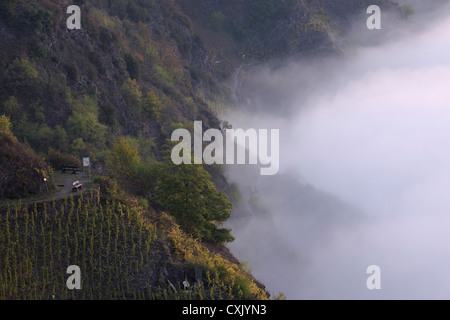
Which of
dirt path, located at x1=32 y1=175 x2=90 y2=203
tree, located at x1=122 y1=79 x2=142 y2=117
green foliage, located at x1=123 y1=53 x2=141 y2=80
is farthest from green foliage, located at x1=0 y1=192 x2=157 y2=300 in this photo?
green foliage, located at x1=123 y1=53 x2=141 y2=80

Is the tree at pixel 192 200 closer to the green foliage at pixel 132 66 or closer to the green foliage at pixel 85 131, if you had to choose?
the green foliage at pixel 85 131

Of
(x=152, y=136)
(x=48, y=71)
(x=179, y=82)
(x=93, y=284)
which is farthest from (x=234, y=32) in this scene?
(x=93, y=284)

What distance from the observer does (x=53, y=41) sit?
6300 centimetres

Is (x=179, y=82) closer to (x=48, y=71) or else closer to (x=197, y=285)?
(x=48, y=71)

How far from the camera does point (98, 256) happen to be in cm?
3469

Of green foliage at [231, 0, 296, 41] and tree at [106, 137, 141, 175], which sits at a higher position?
green foliage at [231, 0, 296, 41]

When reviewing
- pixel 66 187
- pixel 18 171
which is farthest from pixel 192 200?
pixel 18 171

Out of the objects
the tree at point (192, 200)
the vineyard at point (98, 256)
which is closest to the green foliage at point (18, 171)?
the vineyard at point (98, 256)

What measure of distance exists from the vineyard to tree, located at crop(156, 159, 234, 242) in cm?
565

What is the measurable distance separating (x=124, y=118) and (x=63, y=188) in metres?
27.7

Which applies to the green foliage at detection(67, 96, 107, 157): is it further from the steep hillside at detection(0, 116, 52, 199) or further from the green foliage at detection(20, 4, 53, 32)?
the steep hillside at detection(0, 116, 52, 199)

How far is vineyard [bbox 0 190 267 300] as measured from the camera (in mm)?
32375

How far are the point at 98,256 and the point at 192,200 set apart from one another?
11.7 metres

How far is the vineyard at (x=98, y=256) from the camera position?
3238 centimetres
